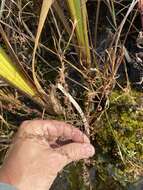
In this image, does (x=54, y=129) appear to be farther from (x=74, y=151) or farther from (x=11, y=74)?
(x=11, y=74)

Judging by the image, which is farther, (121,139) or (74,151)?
(121,139)

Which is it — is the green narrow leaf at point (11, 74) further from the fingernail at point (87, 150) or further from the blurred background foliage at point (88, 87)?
the fingernail at point (87, 150)

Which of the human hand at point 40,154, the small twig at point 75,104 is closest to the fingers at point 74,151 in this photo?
the human hand at point 40,154

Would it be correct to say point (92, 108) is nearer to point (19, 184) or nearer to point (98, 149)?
point (98, 149)

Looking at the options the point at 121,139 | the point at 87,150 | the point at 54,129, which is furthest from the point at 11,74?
the point at 121,139

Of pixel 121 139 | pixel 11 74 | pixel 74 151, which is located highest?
pixel 11 74

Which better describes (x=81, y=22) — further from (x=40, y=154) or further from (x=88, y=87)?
(x=40, y=154)

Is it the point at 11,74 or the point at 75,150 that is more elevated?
the point at 11,74

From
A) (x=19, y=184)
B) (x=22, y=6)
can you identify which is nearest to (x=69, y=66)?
(x=22, y=6)
